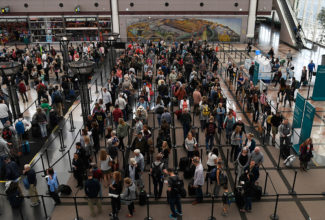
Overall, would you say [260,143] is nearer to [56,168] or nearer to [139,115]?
[139,115]

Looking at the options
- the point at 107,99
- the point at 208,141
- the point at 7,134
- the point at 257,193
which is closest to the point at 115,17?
the point at 107,99

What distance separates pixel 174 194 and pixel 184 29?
31972mm

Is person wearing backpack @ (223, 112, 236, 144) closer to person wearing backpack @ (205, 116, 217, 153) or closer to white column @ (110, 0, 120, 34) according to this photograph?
person wearing backpack @ (205, 116, 217, 153)

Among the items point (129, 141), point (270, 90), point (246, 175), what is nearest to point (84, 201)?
point (129, 141)

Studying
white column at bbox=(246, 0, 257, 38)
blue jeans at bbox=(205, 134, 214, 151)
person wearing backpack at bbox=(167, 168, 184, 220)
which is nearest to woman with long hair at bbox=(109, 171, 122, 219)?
person wearing backpack at bbox=(167, 168, 184, 220)

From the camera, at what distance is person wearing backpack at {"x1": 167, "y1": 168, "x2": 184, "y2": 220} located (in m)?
8.23

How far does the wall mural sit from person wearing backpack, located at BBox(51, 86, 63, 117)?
2406cm

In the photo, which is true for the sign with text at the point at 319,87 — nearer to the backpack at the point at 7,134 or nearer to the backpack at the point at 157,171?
the backpack at the point at 157,171

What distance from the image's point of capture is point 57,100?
15406 mm

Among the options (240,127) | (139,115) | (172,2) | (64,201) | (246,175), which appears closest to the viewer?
(246,175)

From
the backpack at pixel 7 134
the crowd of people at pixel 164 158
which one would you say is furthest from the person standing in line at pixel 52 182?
the backpack at pixel 7 134

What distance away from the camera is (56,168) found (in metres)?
11.6

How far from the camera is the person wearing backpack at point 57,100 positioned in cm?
1527

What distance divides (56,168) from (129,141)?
3.10 metres
